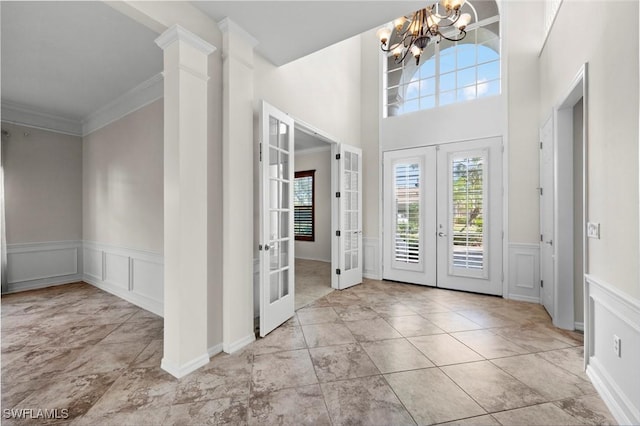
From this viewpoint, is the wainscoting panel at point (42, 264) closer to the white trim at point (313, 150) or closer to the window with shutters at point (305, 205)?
the window with shutters at point (305, 205)

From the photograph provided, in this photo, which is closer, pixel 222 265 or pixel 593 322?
pixel 593 322

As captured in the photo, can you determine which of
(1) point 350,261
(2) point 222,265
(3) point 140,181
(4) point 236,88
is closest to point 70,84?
(3) point 140,181

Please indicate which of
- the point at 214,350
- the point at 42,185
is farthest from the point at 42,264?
the point at 214,350

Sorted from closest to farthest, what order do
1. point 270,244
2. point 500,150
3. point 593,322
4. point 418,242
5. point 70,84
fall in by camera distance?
point 593,322, point 270,244, point 70,84, point 500,150, point 418,242

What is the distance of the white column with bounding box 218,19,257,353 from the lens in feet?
7.73

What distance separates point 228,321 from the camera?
2355 mm

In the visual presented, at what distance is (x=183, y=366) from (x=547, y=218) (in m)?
4.07

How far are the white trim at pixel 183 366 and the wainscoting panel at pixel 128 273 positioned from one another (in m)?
1.37

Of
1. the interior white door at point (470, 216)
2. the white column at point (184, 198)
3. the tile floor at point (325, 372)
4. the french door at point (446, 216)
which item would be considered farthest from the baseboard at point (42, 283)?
the interior white door at point (470, 216)

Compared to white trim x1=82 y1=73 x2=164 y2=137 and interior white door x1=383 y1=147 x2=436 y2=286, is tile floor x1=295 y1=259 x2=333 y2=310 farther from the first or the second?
white trim x1=82 y1=73 x2=164 y2=137

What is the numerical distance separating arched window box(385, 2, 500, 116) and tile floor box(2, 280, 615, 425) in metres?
3.27

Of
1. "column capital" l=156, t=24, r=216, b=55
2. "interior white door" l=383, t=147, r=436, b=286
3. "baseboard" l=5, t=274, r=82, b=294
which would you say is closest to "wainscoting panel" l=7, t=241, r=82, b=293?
"baseboard" l=5, t=274, r=82, b=294

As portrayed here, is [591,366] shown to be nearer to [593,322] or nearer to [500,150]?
[593,322]

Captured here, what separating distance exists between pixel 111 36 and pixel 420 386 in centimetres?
399
